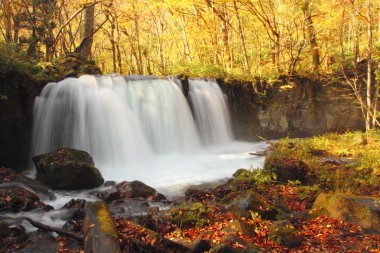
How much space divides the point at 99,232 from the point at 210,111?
37.9 ft

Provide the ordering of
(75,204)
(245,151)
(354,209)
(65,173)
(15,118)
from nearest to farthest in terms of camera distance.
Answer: (354,209)
(75,204)
(65,173)
(15,118)
(245,151)

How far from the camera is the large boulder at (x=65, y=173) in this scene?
8.35 m

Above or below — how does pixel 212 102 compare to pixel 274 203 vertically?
above

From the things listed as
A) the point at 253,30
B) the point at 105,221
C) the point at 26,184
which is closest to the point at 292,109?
the point at 253,30

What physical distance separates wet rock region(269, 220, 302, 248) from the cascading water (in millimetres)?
4291

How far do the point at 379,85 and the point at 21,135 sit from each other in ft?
46.2

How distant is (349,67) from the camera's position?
17031mm

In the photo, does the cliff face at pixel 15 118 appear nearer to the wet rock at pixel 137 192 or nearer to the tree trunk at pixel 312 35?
the wet rock at pixel 137 192

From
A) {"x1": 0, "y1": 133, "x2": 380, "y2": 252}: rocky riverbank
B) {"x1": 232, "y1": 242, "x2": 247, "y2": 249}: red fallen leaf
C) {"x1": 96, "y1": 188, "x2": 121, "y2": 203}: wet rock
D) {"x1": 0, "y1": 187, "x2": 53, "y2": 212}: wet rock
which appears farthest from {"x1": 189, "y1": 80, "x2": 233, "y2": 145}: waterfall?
{"x1": 232, "y1": 242, "x2": 247, "y2": 249}: red fallen leaf

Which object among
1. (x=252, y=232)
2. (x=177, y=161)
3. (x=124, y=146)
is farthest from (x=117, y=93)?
(x=252, y=232)

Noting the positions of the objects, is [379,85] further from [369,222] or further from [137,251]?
[137,251]

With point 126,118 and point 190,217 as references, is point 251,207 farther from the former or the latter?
point 126,118

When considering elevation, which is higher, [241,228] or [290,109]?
[290,109]

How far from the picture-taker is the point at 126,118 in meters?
12.4
